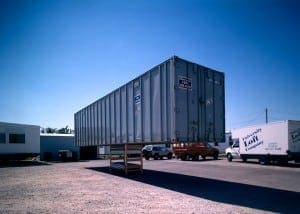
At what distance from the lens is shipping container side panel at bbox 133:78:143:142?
47.2 feet

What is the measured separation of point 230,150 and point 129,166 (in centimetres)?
1311

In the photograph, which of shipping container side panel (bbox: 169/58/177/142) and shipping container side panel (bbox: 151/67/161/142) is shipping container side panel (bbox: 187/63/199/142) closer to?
shipping container side panel (bbox: 169/58/177/142)

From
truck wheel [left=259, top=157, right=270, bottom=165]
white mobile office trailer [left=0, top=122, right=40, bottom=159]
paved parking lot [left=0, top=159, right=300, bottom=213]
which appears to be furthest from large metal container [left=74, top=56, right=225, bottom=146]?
white mobile office trailer [left=0, top=122, right=40, bottom=159]

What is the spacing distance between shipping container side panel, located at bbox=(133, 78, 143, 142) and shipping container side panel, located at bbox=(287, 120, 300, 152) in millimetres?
11393

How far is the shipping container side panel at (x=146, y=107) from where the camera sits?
534 inches

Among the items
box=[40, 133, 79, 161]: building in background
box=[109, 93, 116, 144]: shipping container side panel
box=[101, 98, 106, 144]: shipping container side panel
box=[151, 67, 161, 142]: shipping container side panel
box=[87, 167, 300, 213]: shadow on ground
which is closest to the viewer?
box=[87, 167, 300, 213]: shadow on ground

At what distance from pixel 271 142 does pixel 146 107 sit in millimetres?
11937

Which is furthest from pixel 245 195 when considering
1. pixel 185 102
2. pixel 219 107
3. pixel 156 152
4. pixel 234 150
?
pixel 156 152

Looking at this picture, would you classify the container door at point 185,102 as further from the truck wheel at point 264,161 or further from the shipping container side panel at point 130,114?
the truck wheel at point 264,161

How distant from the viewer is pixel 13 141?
29125 millimetres

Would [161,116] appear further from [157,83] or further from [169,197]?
[169,197]

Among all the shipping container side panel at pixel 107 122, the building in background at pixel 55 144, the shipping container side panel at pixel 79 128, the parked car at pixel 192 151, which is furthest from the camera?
the building in background at pixel 55 144

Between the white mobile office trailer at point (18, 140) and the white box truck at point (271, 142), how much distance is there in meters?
20.7

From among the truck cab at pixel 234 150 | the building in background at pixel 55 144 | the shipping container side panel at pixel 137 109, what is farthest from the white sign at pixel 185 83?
the building in background at pixel 55 144
